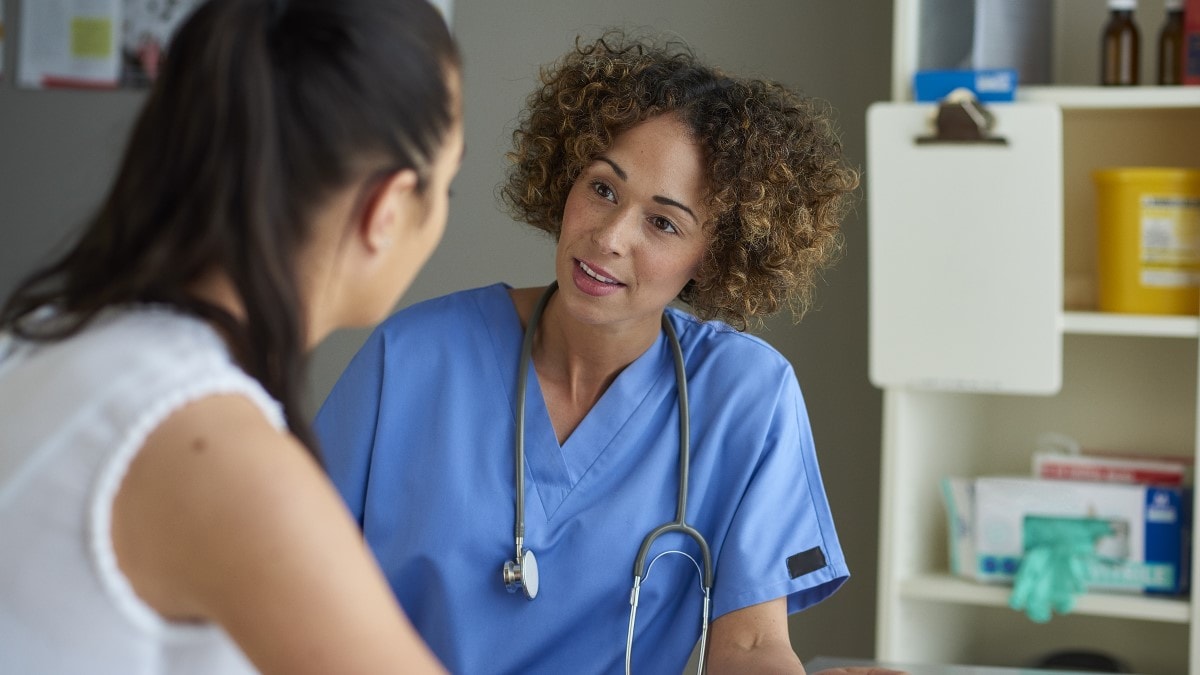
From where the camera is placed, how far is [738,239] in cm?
159

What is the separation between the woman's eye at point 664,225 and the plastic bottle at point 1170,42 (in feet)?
3.10

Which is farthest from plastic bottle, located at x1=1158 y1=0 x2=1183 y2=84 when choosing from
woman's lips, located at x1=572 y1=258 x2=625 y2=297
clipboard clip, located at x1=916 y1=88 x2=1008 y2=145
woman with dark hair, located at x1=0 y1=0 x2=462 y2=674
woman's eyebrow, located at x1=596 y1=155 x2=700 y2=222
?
woman with dark hair, located at x1=0 y1=0 x2=462 y2=674

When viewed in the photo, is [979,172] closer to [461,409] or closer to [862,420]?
[862,420]

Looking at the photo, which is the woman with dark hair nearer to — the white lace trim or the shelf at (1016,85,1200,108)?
the white lace trim

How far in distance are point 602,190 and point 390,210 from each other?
30.6 inches

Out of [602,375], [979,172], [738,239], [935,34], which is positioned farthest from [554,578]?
[935,34]

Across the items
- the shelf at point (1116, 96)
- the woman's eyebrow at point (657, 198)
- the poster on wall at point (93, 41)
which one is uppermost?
the poster on wall at point (93, 41)

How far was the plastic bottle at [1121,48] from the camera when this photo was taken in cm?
201

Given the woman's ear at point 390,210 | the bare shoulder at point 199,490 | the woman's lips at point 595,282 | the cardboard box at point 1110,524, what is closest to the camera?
the bare shoulder at point 199,490

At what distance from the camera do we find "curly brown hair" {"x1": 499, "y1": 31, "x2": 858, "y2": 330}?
154cm

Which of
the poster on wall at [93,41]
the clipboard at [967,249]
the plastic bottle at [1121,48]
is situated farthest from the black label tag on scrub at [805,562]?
the poster on wall at [93,41]

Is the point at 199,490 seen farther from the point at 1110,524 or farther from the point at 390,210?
the point at 1110,524

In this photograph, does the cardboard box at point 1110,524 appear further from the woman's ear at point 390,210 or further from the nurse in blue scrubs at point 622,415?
the woman's ear at point 390,210

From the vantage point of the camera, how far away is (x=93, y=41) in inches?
116
